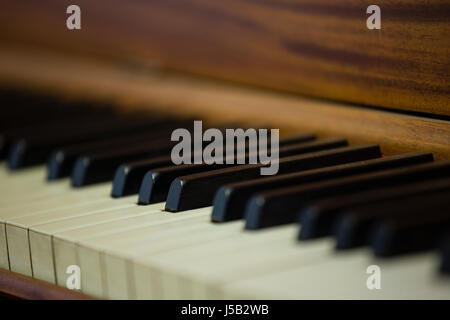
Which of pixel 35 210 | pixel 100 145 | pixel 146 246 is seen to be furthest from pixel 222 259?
pixel 100 145

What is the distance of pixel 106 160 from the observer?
1.53m

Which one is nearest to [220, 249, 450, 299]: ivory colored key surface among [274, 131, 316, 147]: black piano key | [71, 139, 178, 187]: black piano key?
[274, 131, 316, 147]: black piano key

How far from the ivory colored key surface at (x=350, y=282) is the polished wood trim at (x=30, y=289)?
0.33m

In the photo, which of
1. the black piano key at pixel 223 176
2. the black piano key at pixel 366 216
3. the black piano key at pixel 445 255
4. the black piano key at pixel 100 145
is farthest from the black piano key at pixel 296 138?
the black piano key at pixel 445 255

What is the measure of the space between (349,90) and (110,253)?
605mm

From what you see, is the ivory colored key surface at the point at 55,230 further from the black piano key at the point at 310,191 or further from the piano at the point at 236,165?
the black piano key at the point at 310,191

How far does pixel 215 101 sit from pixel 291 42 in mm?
279

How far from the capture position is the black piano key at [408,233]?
0.91 meters

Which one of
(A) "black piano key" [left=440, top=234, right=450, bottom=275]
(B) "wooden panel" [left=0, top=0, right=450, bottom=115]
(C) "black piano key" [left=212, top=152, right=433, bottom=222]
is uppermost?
(B) "wooden panel" [left=0, top=0, right=450, bottom=115]

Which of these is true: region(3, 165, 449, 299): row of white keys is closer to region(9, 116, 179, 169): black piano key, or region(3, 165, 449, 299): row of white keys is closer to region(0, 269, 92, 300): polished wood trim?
region(0, 269, 92, 300): polished wood trim

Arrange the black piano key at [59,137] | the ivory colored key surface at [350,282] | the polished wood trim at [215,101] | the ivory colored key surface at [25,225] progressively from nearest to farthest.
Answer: the ivory colored key surface at [350,282]
the ivory colored key surface at [25,225]
the polished wood trim at [215,101]
the black piano key at [59,137]

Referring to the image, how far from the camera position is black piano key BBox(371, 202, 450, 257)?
908 millimetres

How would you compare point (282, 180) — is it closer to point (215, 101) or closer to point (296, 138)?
point (296, 138)
